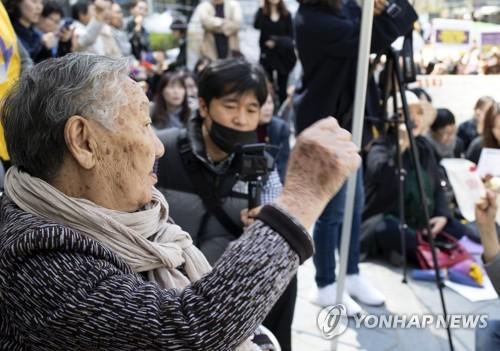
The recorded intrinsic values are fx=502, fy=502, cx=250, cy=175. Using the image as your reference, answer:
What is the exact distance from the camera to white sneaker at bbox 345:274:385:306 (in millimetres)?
2668

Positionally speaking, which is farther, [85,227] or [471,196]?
[471,196]

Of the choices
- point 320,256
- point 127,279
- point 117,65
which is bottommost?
point 320,256

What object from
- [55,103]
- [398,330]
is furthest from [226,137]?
[398,330]

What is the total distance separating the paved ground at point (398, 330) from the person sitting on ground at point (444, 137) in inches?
34.9

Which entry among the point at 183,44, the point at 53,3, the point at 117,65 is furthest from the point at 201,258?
the point at 183,44

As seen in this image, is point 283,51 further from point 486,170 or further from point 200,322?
point 200,322

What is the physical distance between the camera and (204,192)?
1.72m

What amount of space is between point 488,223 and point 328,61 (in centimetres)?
106

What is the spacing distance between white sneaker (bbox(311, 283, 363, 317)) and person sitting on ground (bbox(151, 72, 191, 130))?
1733mm

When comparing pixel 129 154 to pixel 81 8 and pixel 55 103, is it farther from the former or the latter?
pixel 81 8

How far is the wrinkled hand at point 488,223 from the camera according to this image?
1625 millimetres

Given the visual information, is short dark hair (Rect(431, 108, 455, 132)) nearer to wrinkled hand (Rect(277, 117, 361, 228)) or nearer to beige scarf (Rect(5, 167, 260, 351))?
wrinkled hand (Rect(277, 117, 361, 228))

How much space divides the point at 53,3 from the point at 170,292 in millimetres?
3875

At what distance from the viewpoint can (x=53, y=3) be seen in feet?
13.3
